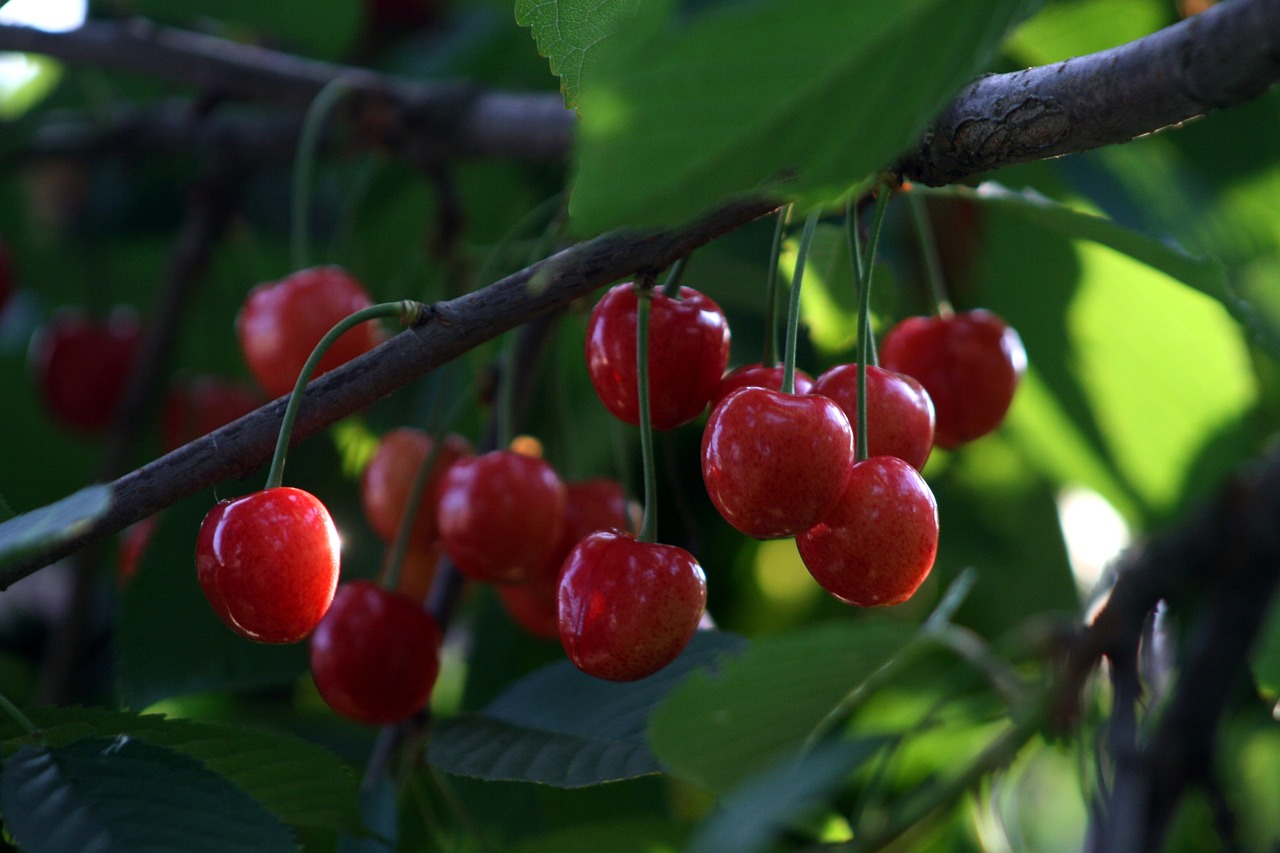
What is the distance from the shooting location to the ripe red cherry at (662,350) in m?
0.76

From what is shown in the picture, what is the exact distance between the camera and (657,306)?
2.52 feet

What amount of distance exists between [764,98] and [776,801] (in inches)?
10.9

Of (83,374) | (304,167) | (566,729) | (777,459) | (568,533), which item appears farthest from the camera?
(83,374)

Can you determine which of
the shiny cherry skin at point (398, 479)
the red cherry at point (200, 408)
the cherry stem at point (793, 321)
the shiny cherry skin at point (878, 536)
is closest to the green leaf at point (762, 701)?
the shiny cherry skin at point (878, 536)

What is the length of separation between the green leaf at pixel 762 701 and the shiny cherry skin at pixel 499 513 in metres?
0.23

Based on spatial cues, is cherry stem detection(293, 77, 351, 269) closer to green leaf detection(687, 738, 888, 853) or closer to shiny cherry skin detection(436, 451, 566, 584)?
shiny cherry skin detection(436, 451, 566, 584)

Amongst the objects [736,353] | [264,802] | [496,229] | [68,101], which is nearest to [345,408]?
[264,802]

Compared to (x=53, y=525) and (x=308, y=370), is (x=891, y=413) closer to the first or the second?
(x=308, y=370)

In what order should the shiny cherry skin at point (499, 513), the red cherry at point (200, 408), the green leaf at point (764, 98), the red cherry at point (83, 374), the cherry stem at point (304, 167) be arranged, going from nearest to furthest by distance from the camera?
the green leaf at point (764, 98) → the shiny cherry skin at point (499, 513) → the cherry stem at point (304, 167) → the red cherry at point (200, 408) → the red cherry at point (83, 374)

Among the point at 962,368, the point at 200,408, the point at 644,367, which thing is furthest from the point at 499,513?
the point at 200,408

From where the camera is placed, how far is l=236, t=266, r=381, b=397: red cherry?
1.02 meters

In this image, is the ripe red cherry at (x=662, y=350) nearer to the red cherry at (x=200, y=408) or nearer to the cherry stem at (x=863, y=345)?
the cherry stem at (x=863, y=345)

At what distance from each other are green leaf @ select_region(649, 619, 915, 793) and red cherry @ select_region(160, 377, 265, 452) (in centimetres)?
94

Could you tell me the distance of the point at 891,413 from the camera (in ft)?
2.51
